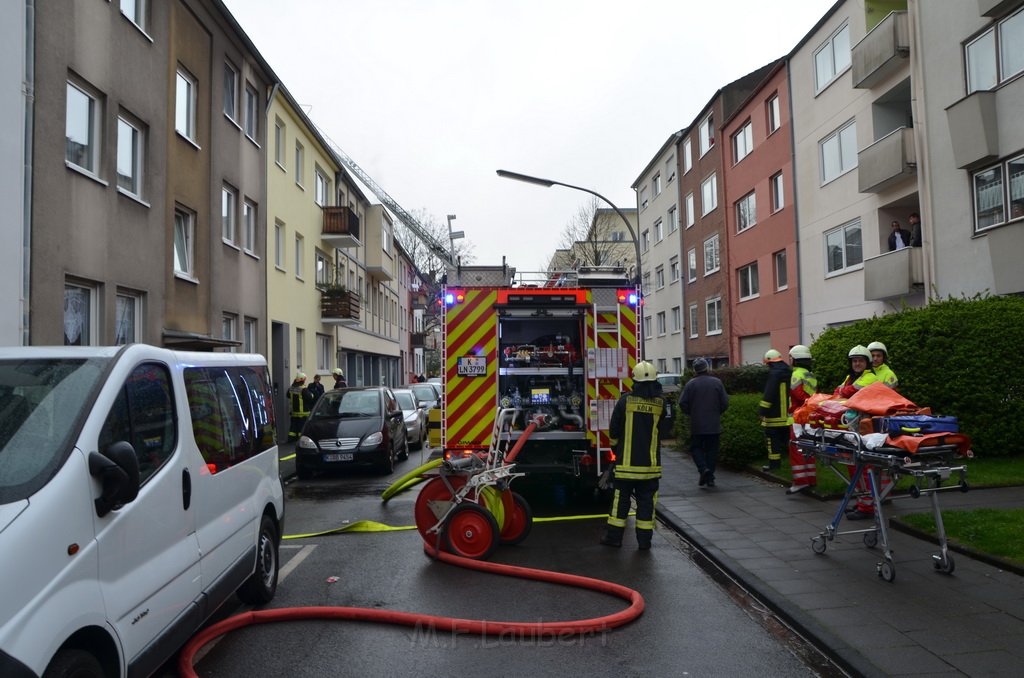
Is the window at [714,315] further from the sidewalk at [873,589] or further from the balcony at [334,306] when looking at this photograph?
the sidewalk at [873,589]

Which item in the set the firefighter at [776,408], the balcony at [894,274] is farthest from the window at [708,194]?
the firefighter at [776,408]

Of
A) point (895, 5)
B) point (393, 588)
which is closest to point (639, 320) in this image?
point (393, 588)

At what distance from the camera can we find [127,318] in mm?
13531

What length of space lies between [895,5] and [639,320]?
16109 mm

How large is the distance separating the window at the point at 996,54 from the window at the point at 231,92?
16.3 m

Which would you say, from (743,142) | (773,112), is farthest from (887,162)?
(743,142)

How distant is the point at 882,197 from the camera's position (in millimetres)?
20422

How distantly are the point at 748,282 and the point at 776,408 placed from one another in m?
20.5

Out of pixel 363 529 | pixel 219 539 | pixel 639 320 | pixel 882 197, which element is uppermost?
pixel 882 197

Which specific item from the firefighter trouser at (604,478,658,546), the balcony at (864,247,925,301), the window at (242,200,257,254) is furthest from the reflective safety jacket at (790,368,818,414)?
the window at (242,200,257,254)

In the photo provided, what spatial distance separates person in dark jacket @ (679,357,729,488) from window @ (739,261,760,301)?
19.6m

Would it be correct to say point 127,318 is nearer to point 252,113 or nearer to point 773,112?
point 252,113

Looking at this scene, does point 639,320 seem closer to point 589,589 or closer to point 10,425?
point 589,589

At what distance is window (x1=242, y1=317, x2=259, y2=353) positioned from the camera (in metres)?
19.6
